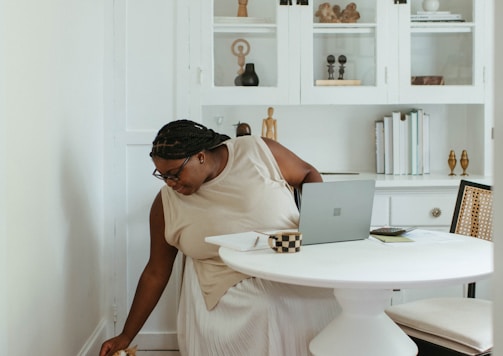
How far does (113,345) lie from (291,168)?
896 mm

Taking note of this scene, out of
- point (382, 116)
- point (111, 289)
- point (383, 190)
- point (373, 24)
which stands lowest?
point (111, 289)

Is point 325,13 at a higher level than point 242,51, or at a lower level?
higher

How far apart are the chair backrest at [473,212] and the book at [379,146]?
83 cm

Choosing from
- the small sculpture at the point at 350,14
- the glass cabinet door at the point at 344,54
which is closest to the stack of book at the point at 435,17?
the glass cabinet door at the point at 344,54

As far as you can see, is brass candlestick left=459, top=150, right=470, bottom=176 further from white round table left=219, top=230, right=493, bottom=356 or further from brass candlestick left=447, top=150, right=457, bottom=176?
white round table left=219, top=230, right=493, bottom=356

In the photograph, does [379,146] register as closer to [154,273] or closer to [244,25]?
[244,25]

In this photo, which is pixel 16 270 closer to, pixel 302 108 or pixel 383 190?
pixel 383 190

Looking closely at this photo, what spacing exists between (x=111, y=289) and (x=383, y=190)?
1.41 m

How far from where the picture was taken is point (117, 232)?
9.92 ft

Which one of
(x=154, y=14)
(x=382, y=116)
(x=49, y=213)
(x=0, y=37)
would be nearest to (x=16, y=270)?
(x=49, y=213)

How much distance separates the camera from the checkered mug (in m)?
1.75

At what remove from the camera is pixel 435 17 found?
10.5ft

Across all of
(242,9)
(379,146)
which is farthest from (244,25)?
(379,146)

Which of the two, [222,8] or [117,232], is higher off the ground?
[222,8]
